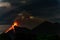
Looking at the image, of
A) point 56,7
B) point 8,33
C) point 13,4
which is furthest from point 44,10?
point 8,33

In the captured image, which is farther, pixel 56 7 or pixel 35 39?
pixel 56 7

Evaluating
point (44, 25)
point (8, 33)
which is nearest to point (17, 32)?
point (8, 33)

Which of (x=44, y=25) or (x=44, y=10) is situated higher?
(x=44, y=10)

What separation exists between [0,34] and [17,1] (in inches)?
20.4

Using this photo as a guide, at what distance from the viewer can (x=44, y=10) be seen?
2143 millimetres

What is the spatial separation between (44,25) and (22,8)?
0.40 meters

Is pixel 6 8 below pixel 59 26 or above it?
above

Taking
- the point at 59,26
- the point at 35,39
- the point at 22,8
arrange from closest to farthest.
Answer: the point at 35,39 → the point at 59,26 → the point at 22,8

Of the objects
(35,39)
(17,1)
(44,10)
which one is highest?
(17,1)

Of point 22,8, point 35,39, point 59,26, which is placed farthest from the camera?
point 22,8

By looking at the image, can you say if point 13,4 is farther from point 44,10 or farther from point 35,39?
point 35,39

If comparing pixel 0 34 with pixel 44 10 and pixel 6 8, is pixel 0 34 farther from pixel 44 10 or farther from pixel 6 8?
pixel 44 10

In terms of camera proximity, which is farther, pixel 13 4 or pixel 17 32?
pixel 13 4

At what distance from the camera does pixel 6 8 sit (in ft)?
7.23
